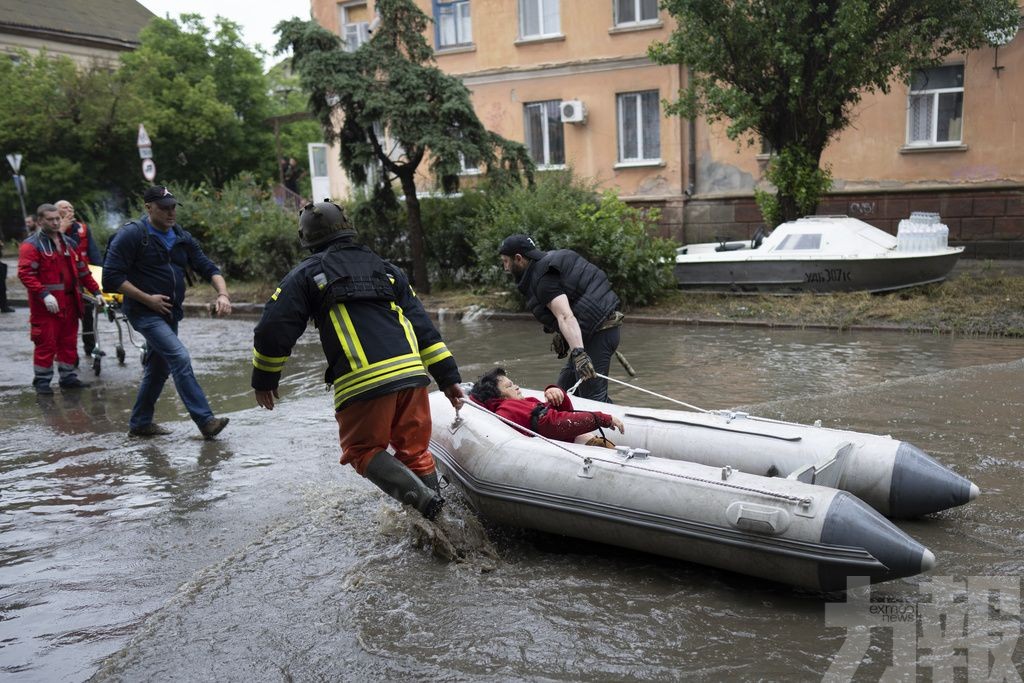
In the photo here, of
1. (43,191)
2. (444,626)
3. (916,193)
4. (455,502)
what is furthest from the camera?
(43,191)

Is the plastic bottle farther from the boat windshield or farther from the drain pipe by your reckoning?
the drain pipe

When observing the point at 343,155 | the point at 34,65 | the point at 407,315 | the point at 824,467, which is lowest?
the point at 824,467

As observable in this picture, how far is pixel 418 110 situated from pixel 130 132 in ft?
68.4

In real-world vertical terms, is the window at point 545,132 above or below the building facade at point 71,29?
below

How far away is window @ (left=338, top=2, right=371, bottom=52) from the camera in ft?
78.9

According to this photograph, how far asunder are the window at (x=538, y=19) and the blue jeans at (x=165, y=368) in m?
16.0

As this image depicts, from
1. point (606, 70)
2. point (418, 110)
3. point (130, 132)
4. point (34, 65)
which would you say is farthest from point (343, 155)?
point (34, 65)

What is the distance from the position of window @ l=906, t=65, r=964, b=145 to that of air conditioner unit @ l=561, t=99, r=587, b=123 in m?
6.75

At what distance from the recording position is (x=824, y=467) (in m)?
4.75

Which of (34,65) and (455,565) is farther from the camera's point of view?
(34,65)

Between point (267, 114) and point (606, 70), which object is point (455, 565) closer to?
point (606, 70)

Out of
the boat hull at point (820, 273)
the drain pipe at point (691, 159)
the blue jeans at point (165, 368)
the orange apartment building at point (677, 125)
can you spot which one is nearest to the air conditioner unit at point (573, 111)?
the orange apartment building at point (677, 125)

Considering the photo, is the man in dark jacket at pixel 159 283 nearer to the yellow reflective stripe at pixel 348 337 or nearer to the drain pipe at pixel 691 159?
the yellow reflective stripe at pixel 348 337

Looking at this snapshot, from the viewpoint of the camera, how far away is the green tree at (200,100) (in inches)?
1331
